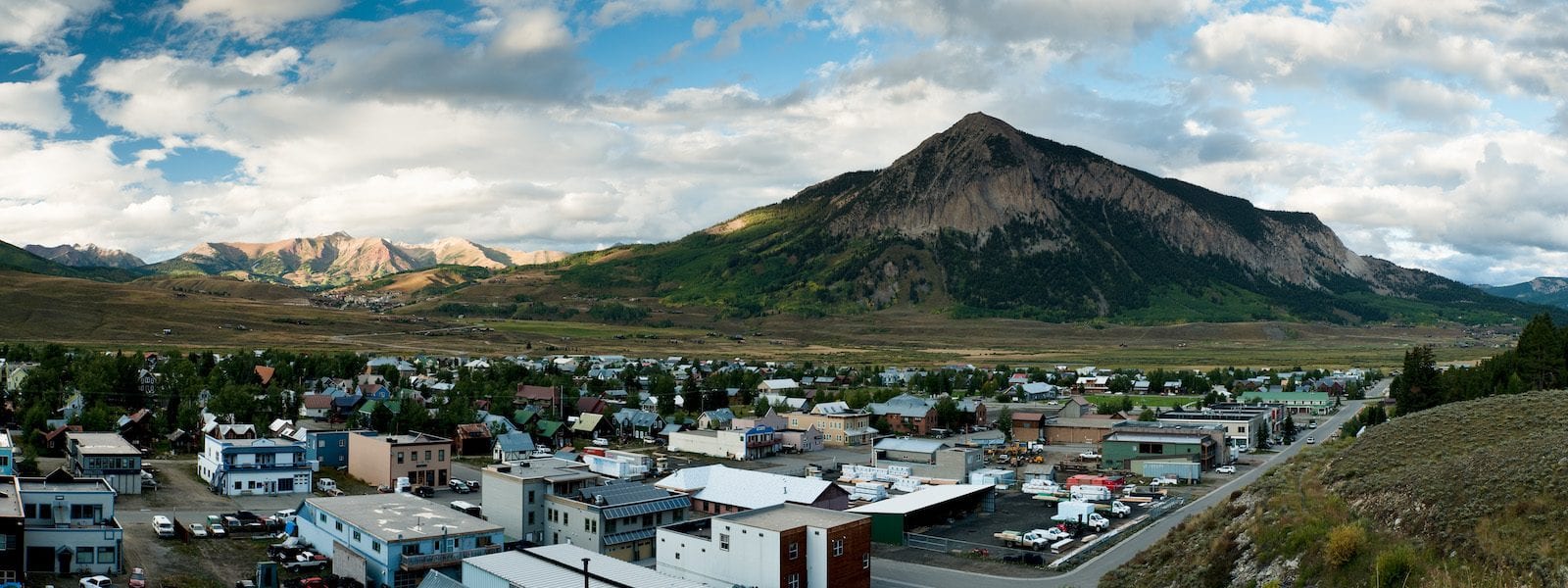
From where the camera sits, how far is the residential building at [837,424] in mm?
68938

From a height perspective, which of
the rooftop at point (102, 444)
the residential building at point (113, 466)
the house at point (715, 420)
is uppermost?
the rooftop at point (102, 444)

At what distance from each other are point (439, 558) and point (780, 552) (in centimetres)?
1054

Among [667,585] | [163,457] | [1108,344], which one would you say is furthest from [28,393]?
[1108,344]

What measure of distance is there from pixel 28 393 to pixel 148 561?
3911cm

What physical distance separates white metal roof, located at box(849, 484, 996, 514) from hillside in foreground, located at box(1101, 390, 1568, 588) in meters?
11.5

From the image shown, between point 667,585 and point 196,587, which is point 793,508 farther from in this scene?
point 196,587

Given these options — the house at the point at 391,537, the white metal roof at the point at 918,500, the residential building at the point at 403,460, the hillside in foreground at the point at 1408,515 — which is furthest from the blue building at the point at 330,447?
the hillside in foreground at the point at 1408,515

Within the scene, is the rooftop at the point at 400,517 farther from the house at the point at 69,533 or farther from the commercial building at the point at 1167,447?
the commercial building at the point at 1167,447

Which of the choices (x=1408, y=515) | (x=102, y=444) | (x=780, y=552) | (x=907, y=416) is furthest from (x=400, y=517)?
(x=907, y=416)

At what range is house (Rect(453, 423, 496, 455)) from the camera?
5906 cm

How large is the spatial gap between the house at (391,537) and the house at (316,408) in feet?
122

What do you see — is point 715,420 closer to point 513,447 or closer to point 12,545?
point 513,447

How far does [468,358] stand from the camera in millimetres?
117938

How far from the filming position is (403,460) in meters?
46.6
